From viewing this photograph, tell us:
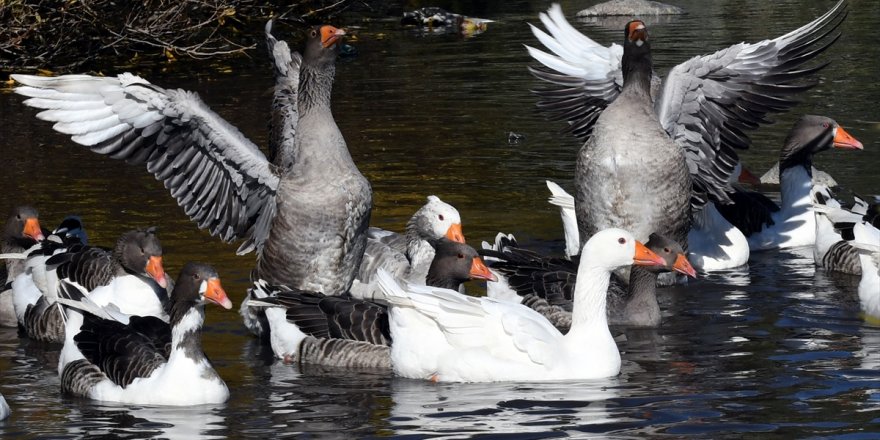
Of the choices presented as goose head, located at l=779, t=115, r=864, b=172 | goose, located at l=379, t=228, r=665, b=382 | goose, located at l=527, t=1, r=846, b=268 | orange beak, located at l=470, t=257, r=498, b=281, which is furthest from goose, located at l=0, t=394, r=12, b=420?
goose head, located at l=779, t=115, r=864, b=172

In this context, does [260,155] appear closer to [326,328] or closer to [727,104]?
[326,328]

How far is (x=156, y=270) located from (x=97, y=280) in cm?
74

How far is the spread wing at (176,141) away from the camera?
35.9ft

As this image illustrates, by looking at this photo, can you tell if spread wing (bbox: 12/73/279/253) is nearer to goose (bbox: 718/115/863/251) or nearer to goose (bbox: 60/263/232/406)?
goose (bbox: 60/263/232/406)

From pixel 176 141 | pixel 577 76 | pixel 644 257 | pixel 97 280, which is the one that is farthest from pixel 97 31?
pixel 644 257

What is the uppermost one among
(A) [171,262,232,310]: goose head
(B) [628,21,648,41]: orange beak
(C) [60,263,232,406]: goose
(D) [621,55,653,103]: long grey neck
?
(B) [628,21,648,41]: orange beak

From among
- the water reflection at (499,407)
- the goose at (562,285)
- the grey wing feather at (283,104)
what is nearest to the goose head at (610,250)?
the goose at (562,285)

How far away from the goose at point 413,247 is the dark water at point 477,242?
105cm

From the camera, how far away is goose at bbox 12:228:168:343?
10797mm

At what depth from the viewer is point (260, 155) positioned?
37.7ft

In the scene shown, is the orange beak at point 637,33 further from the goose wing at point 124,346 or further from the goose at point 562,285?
the goose wing at point 124,346

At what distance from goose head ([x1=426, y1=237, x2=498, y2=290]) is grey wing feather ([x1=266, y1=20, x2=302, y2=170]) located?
186cm

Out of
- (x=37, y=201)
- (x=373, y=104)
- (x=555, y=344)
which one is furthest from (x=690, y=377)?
(x=373, y=104)

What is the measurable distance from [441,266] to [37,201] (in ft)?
19.9
